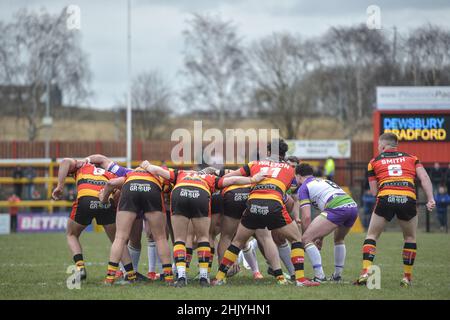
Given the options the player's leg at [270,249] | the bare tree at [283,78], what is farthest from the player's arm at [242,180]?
the bare tree at [283,78]

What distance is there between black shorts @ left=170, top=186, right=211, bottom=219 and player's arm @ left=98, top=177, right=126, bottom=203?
855mm

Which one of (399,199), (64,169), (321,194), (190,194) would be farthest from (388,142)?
(64,169)

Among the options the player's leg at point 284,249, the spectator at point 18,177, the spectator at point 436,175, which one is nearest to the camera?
the player's leg at point 284,249

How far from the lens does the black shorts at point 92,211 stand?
1201 centimetres

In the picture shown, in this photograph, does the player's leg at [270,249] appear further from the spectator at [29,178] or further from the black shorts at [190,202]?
the spectator at [29,178]

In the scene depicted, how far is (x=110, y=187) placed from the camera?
11.7 m

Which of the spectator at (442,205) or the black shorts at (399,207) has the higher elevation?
the black shorts at (399,207)

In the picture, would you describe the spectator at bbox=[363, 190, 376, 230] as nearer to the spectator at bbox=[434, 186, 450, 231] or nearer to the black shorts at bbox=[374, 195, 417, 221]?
the spectator at bbox=[434, 186, 450, 231]

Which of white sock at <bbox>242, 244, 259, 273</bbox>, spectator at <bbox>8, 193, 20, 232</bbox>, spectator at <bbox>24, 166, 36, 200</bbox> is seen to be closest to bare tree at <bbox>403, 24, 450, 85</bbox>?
spectator at <bbox>24, 166, 36, 200</bbox>

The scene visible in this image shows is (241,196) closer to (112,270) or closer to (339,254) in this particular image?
(339,254)

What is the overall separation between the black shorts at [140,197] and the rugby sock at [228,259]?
3.71ft

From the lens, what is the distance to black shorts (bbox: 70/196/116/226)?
1201 centimetres

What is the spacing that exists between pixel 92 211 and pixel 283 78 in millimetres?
38664
